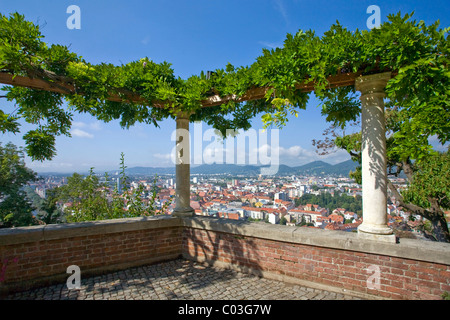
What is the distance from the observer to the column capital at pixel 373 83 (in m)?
3.31

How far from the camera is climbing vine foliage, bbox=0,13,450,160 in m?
2.68

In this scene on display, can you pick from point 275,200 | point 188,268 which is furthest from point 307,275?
point 275,200

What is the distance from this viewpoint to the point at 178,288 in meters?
3.81

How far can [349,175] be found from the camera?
961 centimetres

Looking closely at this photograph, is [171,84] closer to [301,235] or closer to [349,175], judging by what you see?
[301,235]

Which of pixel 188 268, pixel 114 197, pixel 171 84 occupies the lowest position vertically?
pixel 188 268

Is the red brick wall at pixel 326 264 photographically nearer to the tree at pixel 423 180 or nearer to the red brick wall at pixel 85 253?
the red brick wall at pixel 85 253

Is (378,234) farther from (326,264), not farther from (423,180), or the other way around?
(423,180)

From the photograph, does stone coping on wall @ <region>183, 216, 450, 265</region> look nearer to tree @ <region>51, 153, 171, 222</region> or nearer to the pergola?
the pergola

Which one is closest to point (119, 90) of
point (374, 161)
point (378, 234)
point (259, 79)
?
point (259, 79)

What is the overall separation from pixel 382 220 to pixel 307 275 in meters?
1.44

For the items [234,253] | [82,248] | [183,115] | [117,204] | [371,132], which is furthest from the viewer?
[117,204]

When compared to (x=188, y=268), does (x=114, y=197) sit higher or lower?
higher

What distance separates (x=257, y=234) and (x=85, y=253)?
10.3 feet
